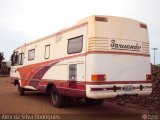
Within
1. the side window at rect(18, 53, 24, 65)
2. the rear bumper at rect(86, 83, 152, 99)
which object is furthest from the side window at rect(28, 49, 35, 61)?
the rear bumper at rect(86, 83, 152, 99)

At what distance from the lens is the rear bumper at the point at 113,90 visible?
998 centimetres

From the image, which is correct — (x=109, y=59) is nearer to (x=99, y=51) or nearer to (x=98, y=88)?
(x=99, y=51)

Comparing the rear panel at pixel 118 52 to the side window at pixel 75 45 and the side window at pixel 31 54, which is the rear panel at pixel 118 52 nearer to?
the side window at pixel 75 45

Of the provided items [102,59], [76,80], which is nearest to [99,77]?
[102,59]

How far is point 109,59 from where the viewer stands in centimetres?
1043

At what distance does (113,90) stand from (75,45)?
2290mm

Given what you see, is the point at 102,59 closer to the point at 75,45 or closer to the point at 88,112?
the point at 75,45

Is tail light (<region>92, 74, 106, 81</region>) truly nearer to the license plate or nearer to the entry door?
the entry door

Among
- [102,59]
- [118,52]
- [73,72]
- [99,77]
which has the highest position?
[118,52]

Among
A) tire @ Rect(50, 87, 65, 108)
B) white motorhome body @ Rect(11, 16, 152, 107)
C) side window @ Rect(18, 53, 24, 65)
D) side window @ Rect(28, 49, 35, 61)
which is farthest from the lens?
side window @ Rect(18, 53, 24, 65)

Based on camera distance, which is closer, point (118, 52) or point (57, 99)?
point (118, 52)

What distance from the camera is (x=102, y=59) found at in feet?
33.7

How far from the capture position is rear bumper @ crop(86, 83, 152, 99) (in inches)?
393

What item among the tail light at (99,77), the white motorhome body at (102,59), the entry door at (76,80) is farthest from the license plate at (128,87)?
the entry door at (76,80)
